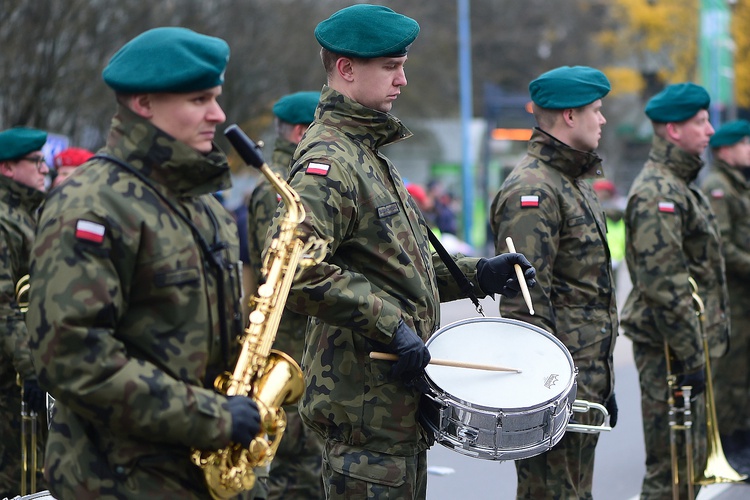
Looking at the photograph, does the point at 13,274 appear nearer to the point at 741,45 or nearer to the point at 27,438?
the point at 27,438

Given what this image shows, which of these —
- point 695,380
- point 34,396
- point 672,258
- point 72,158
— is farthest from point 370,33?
point 72,158

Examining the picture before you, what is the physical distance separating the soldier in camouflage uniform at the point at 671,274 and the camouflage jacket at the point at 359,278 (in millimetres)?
2089

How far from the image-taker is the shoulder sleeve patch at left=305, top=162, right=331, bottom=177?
12.9ft

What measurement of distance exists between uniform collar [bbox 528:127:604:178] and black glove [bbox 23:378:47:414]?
2684 millimetres

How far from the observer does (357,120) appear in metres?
4.20

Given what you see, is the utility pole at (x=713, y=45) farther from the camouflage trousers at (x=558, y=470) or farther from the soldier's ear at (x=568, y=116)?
the camouflage trousers at (x=558, y=470)

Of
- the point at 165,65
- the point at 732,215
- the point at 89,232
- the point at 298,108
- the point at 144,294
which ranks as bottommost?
the point at 144,294

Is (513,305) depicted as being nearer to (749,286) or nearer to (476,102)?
(749,286)

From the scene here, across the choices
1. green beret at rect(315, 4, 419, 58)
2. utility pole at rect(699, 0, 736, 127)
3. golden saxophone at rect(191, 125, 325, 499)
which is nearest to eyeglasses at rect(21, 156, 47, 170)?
green beret at rect(315, 4, 419, 58)

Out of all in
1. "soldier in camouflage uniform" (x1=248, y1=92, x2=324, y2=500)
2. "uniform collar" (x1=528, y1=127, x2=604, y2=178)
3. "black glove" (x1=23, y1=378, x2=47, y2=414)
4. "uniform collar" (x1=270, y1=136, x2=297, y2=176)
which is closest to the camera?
"uniform collar" (x1=528, y1=127, x2=604, y2=178)

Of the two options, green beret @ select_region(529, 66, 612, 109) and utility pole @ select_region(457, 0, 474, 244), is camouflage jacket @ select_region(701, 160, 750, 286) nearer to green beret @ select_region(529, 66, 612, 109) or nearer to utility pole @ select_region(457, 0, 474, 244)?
green beret @ select_region(529, 66, 612, 109)

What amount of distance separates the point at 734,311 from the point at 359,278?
5.11 metres

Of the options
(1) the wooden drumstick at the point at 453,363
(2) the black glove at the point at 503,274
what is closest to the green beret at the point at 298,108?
(2) the black glove at the point at 503,274

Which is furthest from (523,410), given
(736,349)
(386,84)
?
(736,349)
